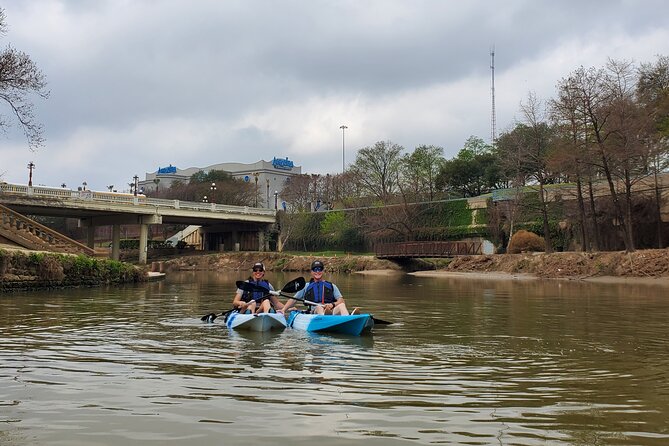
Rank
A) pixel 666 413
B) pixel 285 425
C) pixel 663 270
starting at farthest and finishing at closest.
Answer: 1. pixel 663 270
2. pixel 666 413
3. pixel 285 425

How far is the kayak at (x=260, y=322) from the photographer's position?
1273cm

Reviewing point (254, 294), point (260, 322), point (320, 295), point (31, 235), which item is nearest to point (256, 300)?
point (254, 294)

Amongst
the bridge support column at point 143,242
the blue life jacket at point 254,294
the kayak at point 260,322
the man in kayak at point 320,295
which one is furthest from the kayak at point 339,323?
the bridge support column at point 143,242

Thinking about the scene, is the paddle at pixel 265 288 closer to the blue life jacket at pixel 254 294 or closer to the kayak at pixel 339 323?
the blue life jacket at pixel 254 294

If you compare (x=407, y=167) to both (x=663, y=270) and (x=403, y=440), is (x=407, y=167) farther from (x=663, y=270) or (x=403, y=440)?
(x=403, y=440)

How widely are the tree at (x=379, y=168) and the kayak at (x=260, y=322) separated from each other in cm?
5639

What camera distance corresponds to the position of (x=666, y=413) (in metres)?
6.07

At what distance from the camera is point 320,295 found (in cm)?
1352

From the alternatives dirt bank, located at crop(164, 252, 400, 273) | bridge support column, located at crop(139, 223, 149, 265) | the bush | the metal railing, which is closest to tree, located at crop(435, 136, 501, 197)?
dirt bank, located at crop(164, 252, 400, 273)

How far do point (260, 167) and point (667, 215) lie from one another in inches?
3562

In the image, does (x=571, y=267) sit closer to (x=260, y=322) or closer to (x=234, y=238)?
(x=260, y=322)

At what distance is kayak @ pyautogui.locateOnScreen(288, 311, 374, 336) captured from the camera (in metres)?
11.9

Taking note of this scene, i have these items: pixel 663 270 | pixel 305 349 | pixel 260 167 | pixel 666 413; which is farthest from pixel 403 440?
pixel 260 167

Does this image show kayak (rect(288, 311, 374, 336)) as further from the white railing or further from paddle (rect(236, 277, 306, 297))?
the white railing
